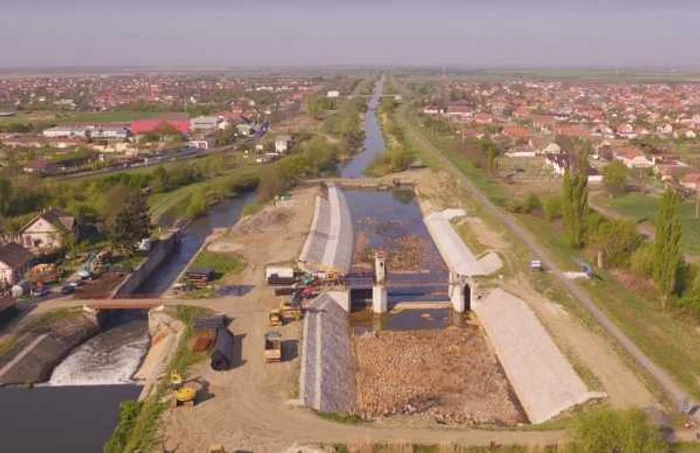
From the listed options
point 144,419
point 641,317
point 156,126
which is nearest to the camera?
point 144,419

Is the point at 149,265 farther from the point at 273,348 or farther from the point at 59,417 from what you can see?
the point at 59,417

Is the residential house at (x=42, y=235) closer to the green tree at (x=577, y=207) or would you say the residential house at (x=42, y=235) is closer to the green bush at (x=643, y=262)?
the green tree at (x=577, y=207)

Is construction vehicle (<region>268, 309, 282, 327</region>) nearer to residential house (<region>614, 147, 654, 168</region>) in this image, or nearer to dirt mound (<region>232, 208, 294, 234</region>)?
dirt mound (<region>232, 208, 294, 234</region>)

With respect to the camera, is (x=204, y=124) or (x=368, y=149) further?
(x=204, y=124)

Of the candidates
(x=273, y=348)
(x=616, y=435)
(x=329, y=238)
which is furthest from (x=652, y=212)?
(x=616, y=435)

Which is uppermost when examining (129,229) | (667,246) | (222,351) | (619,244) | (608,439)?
(667,246)

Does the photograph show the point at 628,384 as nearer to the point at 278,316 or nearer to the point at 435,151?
the point at 278,316

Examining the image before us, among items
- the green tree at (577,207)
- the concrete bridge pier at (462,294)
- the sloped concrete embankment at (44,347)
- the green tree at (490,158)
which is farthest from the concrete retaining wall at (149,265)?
the green tree at (490,158)

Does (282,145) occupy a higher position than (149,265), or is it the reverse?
(282,145)
